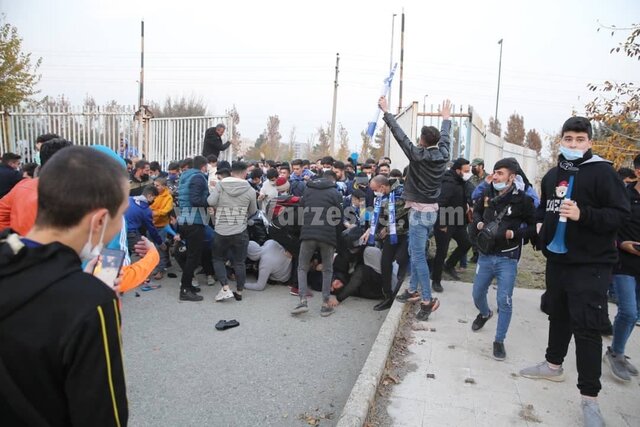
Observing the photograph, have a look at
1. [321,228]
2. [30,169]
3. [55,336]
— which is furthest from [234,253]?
[55,336]

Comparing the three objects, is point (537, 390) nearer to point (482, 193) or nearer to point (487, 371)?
point (487, 371)

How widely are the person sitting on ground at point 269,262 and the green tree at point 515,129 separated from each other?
138ft

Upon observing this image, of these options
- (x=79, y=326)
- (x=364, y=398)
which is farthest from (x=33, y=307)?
(x=364, y=398)

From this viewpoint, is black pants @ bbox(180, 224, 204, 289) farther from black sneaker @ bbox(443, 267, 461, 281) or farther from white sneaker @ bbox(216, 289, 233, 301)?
black sneaker @ bbox(443, 267, 461, 281)

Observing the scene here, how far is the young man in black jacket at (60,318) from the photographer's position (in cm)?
111

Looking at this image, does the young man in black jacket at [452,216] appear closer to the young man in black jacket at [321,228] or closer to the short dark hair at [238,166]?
the young man in black jacket at [321,228]

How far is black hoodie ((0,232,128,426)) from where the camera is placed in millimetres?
1107

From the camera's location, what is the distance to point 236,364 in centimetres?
429

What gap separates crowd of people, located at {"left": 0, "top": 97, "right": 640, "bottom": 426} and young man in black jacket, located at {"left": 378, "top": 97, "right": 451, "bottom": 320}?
0.02 metres

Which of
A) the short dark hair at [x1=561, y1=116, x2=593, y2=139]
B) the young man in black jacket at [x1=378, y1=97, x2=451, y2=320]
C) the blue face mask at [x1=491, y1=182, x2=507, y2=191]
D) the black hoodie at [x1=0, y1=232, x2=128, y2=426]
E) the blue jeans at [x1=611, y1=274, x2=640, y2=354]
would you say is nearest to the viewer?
the black hoodie at [x1=0, y1=232, x2=128, y2=426]

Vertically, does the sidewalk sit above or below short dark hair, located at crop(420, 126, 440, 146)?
below

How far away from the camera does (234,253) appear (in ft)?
21.7

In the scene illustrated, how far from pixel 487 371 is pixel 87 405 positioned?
369cm

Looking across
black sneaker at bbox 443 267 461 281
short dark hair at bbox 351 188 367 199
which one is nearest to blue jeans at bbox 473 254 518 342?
black sneaker at bbox 443 267 461 281
